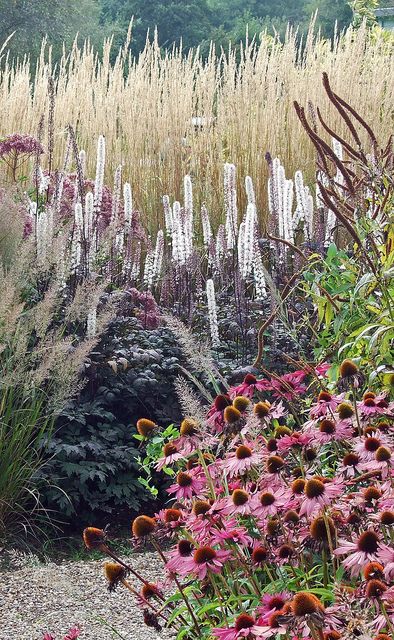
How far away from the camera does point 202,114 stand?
788 cm

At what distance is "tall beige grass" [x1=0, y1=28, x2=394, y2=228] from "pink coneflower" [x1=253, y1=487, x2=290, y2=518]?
16.6 feet

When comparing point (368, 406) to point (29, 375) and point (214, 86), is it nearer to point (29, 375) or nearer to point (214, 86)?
point (29, 375)

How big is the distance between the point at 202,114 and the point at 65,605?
557cm

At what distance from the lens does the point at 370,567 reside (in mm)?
1337

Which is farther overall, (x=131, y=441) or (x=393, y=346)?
(x=131, y=441)

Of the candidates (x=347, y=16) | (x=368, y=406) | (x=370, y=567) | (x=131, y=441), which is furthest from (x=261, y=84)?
(x=347, y=16)

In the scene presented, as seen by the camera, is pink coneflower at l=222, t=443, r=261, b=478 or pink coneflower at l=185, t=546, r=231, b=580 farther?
pink coneflower at l=222, t=443, r=261, b=478

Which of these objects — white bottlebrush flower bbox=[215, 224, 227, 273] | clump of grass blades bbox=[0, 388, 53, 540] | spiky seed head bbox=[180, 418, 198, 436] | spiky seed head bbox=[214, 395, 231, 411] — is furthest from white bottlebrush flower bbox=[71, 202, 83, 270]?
spiky seed head bbox=[180, 418, 198, 436]

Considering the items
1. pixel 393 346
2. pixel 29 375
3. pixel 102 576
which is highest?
pixel 393 346

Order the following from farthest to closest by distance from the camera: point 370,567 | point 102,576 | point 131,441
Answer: point 131,441
point 102,576
point 370,567

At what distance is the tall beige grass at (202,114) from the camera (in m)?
7.03

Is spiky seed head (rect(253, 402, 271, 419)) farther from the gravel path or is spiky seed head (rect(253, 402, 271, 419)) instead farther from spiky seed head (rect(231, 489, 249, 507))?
the gravel path

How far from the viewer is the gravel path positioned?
2787 mm

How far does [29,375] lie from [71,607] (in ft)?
2.84
